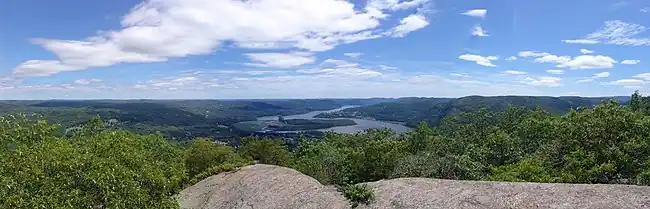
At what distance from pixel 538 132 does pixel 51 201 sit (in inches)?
2496

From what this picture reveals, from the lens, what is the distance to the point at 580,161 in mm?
36250

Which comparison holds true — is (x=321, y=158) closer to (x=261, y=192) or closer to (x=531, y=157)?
(x=261, y=192)

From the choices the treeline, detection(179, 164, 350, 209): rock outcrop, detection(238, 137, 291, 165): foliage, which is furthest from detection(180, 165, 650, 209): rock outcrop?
detection(238, 137, 291, 165): foliage

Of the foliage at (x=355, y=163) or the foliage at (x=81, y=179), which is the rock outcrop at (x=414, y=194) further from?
the foliage at (x=355, y=163)

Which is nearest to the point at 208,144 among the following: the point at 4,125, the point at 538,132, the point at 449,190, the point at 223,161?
the point at 223,161

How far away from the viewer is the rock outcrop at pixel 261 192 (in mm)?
29172

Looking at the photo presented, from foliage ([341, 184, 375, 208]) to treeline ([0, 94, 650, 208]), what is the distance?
224cm

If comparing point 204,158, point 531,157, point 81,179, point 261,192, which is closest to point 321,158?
point 204,158

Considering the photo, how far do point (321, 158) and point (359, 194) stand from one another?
24.4 m

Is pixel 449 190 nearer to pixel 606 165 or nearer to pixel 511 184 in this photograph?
pixel 511 184

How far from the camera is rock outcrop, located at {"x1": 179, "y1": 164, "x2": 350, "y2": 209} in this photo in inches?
1148

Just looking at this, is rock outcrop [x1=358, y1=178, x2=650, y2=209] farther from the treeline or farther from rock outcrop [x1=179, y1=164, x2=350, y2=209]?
the treeline

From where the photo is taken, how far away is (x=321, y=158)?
51.5 m

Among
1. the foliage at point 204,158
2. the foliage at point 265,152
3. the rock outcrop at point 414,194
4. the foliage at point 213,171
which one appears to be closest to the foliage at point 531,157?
the foliage at point 265,152
